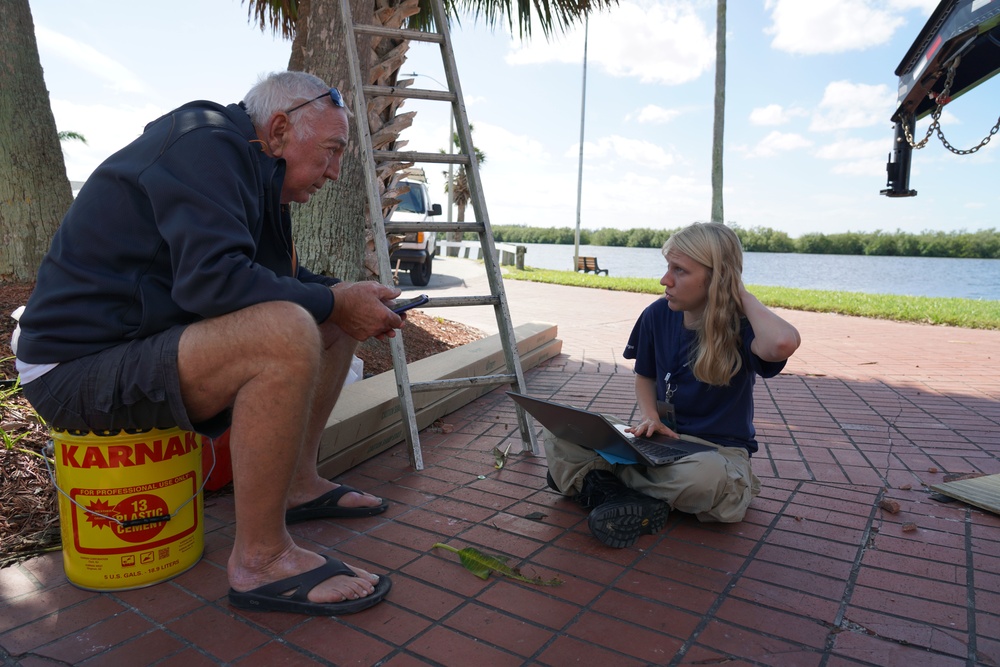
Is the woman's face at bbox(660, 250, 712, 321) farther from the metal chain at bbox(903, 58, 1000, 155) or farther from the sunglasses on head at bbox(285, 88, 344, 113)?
the metal chain at bbox(903, 58, 1000, 155)

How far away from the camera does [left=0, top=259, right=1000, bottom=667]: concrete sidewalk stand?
1.75 meters

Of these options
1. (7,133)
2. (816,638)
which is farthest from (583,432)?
(7,133)

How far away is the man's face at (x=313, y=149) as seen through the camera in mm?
2215

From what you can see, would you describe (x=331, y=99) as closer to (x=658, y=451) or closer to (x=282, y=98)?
(x=282, y=98)

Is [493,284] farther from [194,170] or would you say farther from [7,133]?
[7,133]

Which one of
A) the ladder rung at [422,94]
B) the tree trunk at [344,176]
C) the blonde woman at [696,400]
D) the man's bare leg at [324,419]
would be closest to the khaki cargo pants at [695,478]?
the blonde woman at [696,400]

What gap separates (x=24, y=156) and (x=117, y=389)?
129 inches

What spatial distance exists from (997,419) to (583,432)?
11.3 ft

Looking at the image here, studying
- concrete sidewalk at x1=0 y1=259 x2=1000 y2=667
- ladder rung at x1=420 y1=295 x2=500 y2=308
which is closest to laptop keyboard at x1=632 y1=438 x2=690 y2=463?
concrete sidewalk at x1=0 y1=259 x2=1000 y2=667

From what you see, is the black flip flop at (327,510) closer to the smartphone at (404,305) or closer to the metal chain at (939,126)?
the smartphone at (404,305)

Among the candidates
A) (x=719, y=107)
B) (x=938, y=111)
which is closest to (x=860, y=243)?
(x=719, y=107)

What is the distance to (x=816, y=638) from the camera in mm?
1820

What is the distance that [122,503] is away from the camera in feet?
6.43

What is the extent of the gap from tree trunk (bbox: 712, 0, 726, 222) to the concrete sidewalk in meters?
12.9
